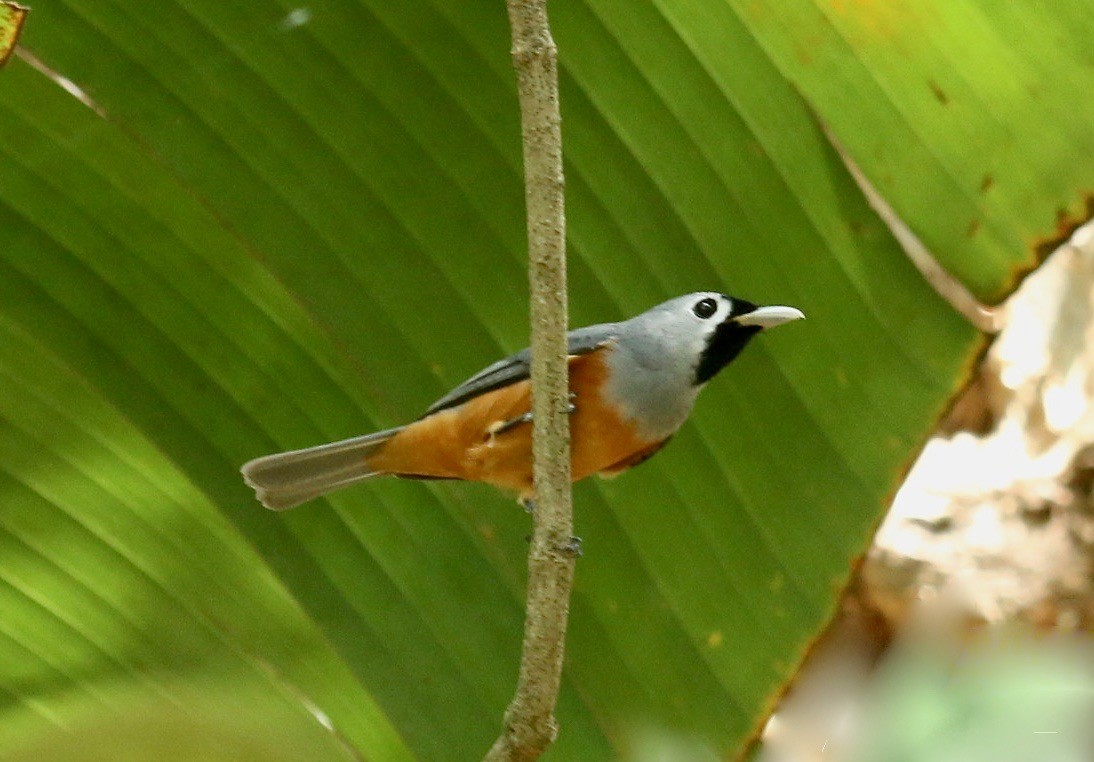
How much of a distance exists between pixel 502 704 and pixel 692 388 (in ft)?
2.18

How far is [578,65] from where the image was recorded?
1888mm

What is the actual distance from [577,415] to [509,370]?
17cm

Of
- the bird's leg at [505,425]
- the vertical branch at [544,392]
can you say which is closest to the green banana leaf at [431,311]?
the bird's leg at [505,425]

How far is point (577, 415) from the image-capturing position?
2227 millimetres

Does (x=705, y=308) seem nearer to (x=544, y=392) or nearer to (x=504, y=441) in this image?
(x=504, y=441)

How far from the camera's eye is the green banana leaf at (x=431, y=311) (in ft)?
5.93

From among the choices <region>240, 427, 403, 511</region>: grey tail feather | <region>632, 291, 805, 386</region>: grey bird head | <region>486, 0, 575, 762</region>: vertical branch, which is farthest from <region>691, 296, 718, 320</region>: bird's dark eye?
<region>486, 0, 575, 762</region>: vertical branch

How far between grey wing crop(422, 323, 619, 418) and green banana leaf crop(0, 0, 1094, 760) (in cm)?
3

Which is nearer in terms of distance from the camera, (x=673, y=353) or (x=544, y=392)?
(x=544, y=392)

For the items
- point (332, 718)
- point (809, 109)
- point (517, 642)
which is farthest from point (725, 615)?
point (809, 109)

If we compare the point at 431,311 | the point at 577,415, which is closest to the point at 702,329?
the point at 577,415

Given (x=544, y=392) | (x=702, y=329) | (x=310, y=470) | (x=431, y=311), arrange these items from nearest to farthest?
(x=544, y=392) < (x=431, y=311) < (x=310, y=470) < (x=702, y=329)

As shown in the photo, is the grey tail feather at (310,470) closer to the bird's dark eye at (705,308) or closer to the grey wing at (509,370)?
the grey wing at (509,370)

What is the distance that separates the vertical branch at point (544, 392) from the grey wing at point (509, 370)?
2.10ft
